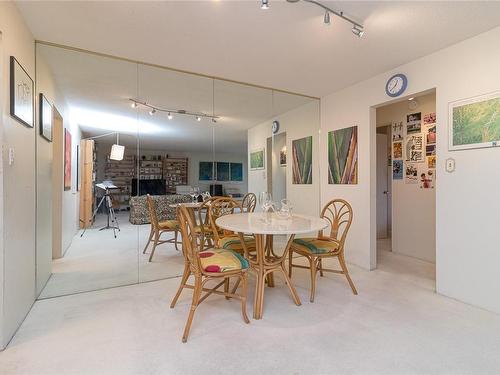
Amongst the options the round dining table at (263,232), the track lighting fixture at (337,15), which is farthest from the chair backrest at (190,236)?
the track lighting fixture at (337,15)

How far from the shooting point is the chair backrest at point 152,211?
309 cm

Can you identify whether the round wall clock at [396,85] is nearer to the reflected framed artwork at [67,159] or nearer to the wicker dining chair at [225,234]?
the wicker dining chair at [225,234]

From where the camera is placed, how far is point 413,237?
150 inches

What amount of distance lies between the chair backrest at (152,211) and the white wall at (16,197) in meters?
1.09

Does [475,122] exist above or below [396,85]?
below

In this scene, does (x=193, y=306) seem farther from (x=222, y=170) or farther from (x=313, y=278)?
(x=222, y=170)

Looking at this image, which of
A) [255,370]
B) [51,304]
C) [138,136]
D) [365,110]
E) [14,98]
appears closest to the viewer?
[255,370]

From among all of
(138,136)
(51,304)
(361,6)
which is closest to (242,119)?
(138,136)

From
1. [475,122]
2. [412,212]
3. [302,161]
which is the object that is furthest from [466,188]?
[302,161]

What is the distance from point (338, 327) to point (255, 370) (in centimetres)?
75

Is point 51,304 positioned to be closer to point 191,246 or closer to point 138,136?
point 191,246

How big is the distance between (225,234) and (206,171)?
0.93 metres

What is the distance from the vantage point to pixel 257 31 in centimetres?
220

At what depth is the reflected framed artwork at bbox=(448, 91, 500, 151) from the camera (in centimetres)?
215
